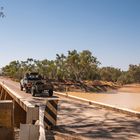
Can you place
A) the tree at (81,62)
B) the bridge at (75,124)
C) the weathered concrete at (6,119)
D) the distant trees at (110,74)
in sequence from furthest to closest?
the distant trees at (110,74) → the tree at (81,62) → the weathered concrete at (6,119) → the bridge at (75,124)

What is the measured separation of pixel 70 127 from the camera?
1098 centimetres

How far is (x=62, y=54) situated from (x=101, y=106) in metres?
86.9

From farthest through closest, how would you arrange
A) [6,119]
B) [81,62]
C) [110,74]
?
[110,74]
[81,62]
[6,119]

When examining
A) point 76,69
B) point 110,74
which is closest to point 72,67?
point 76,69

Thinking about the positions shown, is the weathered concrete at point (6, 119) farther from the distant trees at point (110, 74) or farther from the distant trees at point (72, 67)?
the distant trees at point (110, 74)

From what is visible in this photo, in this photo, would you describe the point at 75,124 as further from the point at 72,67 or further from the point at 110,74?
the point at 110,74

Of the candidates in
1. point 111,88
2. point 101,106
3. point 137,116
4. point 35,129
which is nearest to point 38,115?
point 35,129

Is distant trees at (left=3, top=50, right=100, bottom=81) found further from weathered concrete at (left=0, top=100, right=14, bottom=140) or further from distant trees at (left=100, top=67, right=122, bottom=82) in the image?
weathered concrete at (left=0, top=100, right=14, bottom=140)

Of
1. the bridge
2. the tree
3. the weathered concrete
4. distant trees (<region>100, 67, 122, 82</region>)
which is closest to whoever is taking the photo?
the bridge

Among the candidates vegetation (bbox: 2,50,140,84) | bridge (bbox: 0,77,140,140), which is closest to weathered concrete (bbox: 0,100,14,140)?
bridge (bbox: 0,77,140,140)

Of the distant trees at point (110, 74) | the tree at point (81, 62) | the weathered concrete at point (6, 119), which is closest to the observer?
the weathered concrete at point (6, 119)

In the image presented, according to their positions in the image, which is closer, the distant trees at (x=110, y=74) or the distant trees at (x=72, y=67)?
the distant trees at (x=72, y=67)

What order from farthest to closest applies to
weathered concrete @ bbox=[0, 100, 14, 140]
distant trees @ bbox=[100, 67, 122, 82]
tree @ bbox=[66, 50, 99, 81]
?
distant trees @ bbox=[100, 67, 122, 82]
tree @ bbox=[66, 50, 99, 81]
weathered concrete @ bbox=[0, 100, 14, 140]

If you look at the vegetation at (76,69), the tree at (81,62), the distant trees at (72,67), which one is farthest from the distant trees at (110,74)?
the tree at (81,62)
